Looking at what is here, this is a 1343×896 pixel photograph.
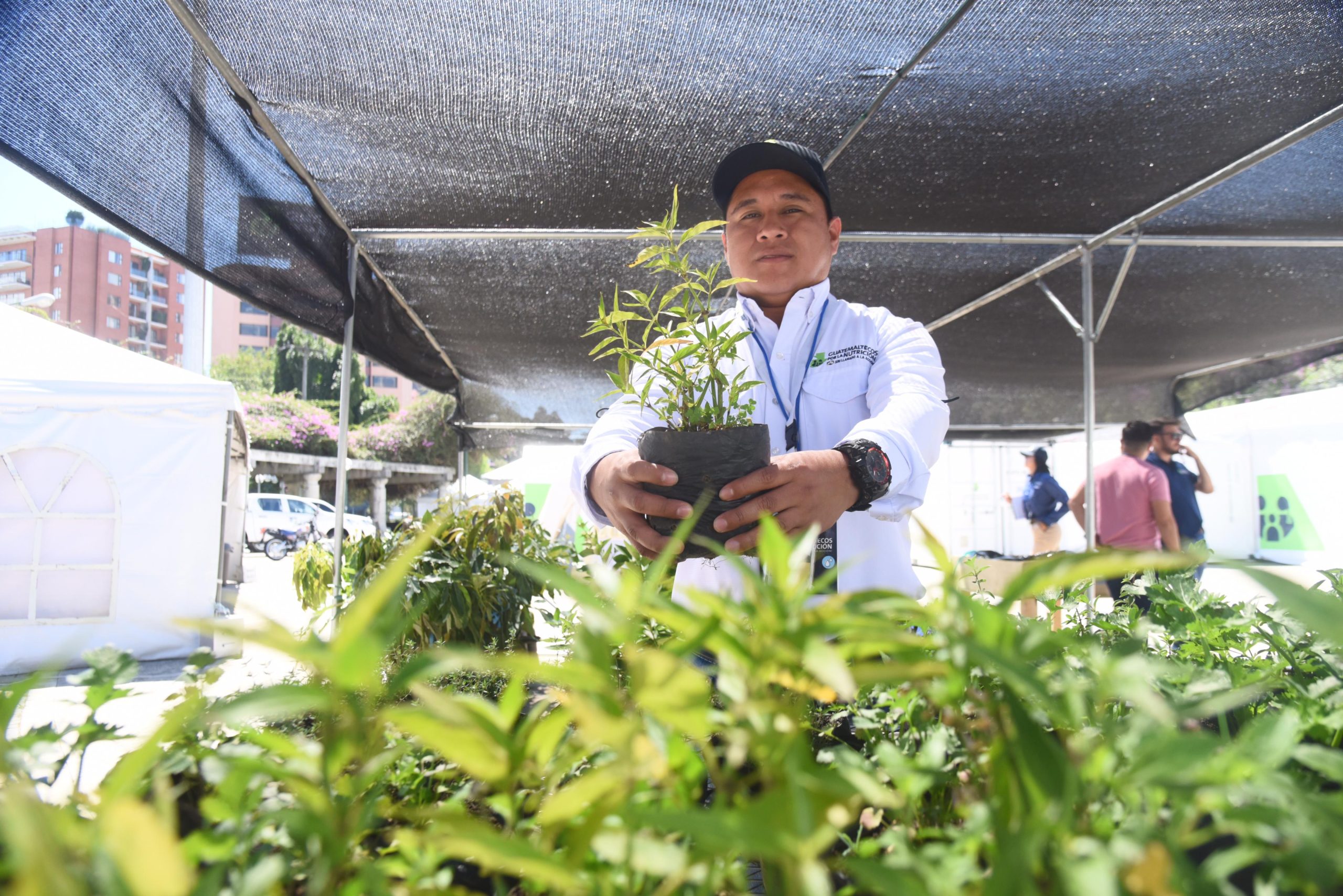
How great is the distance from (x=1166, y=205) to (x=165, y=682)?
6898 millimetres

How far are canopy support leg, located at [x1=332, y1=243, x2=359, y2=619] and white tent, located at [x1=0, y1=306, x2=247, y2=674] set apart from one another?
2.39 meters

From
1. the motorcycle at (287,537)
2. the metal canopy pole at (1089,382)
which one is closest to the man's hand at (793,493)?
the metal canopy pole at (1089,382)

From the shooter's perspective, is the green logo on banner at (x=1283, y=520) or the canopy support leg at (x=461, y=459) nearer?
the canopy support leg at (x=461, y=459)

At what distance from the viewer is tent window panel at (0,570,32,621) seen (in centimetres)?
599

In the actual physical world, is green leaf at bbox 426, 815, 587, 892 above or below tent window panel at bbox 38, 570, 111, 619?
above

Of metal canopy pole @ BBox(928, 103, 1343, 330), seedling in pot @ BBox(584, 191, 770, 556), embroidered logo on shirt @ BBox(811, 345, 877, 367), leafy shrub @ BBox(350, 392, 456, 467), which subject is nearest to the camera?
seedling in pot @ BBox(584, 191, 770, 556)

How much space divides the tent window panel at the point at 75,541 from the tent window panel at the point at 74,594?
96 mm

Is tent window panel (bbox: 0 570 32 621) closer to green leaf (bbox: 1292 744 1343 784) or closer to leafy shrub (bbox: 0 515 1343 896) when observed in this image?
leafy shrub (bbox: 0 515 1343 896)

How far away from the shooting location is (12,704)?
0.47 metres

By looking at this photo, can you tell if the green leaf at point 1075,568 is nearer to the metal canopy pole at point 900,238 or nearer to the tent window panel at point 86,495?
the metal canopy pole at point 900,238

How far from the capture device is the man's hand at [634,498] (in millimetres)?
1149

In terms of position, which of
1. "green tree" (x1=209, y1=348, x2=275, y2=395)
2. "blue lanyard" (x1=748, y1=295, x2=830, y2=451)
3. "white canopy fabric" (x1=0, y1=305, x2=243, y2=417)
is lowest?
"blue lanyard" (x1=748, y1=295, x2=830, y2=451)

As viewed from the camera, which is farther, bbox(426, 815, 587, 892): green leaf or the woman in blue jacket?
the woman in blue jacket

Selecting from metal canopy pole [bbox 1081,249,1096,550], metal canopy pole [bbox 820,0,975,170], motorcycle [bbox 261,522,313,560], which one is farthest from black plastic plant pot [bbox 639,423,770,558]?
motorcycle [bbox 261,522,313,560]
